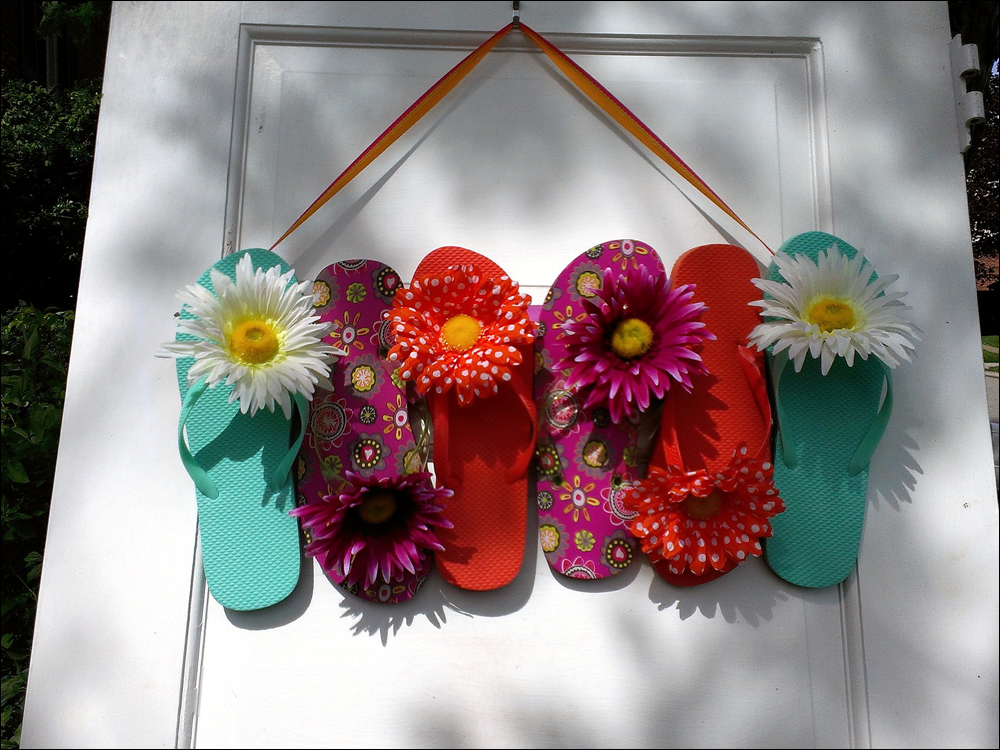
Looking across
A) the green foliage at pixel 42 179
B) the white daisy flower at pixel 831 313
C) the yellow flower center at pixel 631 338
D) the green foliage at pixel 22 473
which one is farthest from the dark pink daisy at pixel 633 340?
the green foliage at pixel 42 179

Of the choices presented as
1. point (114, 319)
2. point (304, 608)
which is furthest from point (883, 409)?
point (114, 319)

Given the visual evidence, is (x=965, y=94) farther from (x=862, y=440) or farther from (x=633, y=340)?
(x=633, y=340)

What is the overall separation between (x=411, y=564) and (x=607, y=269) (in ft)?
1.57

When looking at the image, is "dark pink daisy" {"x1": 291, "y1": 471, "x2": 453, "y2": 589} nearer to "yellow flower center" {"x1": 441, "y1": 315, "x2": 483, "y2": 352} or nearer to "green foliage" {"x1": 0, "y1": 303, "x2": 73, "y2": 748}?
"yellow flower center" {"x1": 441, "y1": 315, "x2": 483, "y2": 352}

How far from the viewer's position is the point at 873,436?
0.96 metres

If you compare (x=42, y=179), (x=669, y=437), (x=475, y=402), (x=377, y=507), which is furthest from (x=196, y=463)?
(x=42, y=179)

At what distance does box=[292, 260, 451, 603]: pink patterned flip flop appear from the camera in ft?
2.94

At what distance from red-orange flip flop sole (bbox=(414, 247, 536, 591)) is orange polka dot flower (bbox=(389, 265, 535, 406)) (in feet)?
0.11

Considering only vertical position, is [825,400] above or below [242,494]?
above

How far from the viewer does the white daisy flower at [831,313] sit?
3.02 feet

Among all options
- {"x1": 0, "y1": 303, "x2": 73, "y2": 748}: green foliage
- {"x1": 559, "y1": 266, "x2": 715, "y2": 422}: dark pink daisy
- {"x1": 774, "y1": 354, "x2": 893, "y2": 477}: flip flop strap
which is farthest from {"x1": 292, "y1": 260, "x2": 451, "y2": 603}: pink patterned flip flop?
{"x1": 0, "y1": 303, "x2": 73, "y2": 748}: green foliage

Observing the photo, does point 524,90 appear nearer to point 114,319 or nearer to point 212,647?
point 114,319

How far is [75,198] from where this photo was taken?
2234 millimetres

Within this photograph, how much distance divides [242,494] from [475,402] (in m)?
0.33
